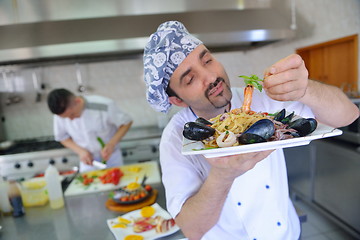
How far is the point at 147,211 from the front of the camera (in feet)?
3.75

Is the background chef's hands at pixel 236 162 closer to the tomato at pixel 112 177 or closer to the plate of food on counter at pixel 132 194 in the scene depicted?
the plate of food on counter at pixel 132 194

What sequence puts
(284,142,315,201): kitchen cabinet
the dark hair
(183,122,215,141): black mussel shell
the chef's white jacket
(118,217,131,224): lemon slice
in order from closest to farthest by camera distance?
1. (183,122,215,141): black mussel shell
2. the chef's white jacket
3. (118,217,131,224): lemon slice
4. the dark hair
5. (284,142,315,201): kitchen cabinet

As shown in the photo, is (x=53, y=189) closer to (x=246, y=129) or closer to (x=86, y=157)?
(x=86, y=157)

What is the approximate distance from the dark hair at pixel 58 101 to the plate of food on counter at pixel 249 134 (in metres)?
1.54

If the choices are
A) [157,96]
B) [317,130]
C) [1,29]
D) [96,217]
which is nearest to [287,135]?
[317,130]

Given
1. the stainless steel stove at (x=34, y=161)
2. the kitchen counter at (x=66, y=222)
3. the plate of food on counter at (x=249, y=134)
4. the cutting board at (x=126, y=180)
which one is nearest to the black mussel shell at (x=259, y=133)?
the plate of food on counter at (x=249, y=134)

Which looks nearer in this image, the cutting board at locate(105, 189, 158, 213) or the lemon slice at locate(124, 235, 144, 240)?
the lemon slice at locate(124, 235, 144, 240)

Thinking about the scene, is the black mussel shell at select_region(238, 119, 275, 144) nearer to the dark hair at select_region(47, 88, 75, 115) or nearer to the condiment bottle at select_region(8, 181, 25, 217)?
the condiment bottle at select_region(8, 181, 25, 217)

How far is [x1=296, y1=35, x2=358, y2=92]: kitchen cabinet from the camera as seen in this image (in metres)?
2.18

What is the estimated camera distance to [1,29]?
6.78ft

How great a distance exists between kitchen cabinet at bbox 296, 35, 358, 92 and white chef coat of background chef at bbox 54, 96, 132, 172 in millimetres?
1908

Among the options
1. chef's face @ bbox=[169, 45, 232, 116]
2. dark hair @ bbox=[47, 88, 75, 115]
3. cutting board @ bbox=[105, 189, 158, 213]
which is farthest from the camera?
dark hair @ bbox=[47, 88, 75, 115]

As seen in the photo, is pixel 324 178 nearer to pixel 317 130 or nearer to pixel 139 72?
pixel 317 130

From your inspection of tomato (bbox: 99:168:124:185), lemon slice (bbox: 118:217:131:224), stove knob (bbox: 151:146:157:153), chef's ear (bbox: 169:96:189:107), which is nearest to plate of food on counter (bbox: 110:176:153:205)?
lemon slice (bbox: 118:217:131:224)
